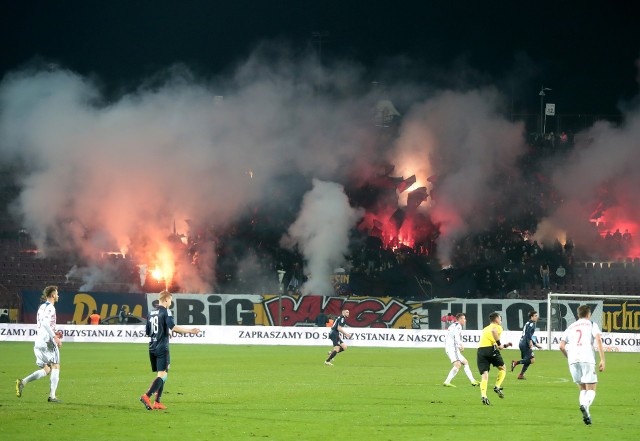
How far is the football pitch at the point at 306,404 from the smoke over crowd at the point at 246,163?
39092 mm

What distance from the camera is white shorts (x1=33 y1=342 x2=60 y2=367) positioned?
20.0 metres

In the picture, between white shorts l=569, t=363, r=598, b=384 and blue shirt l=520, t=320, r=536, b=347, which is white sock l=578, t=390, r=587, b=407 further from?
blue shirt l=520, t=320, r=536, b=347

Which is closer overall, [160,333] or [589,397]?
[589,397]

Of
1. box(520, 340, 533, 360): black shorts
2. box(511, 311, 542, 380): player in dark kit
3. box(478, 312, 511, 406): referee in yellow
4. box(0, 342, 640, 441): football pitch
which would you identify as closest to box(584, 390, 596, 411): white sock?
box(0, 342, 640, 441): football pitch

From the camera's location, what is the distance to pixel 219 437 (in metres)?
15.3

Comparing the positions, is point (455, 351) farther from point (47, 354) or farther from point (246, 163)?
point (246, 163)

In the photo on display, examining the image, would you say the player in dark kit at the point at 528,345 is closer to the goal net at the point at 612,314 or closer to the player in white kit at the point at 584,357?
the player in white kit at the point at 584,357

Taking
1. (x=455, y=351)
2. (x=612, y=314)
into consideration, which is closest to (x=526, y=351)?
(x=455, y=351)

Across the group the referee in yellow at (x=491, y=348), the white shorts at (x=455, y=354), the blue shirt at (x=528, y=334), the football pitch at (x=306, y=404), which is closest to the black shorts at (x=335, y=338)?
the football pitch at (x=306, y=404)

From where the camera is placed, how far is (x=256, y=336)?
180 ft

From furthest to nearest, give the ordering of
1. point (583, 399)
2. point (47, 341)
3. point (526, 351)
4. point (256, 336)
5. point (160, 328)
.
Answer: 1. point (256, 336)
2. point (526, 351)
3. point (47, 341)
4. point (160, 328)
5. point (583, 399)

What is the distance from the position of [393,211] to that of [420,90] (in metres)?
11.2

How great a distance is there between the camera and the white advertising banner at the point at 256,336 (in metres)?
52.8

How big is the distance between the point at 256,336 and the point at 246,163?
26549 millimetres
